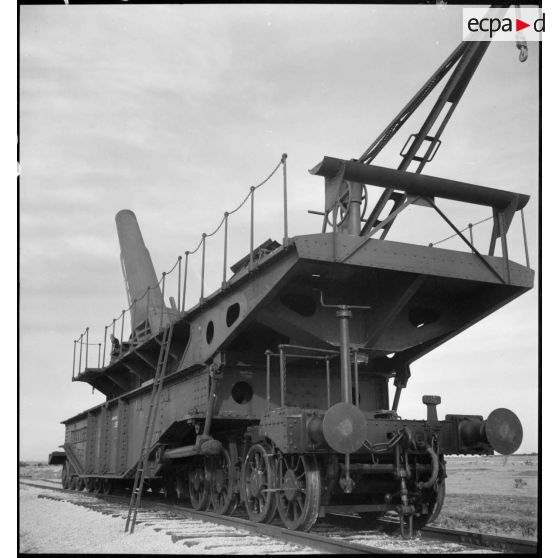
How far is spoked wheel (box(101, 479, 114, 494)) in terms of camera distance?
52.3 feet

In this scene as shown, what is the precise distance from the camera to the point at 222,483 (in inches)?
396

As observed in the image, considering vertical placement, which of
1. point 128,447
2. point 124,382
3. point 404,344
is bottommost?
point 128,447

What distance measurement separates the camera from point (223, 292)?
9.58m

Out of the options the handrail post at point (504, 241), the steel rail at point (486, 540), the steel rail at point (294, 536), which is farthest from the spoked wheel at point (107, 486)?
the handrail post at point (504, 241)

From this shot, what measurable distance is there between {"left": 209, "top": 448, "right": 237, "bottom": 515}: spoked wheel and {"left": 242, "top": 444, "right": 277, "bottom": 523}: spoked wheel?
0.60 m

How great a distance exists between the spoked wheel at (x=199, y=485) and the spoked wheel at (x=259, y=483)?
1624 mm

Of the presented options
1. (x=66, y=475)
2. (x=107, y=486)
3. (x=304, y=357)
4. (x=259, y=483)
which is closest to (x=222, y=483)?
(x=259, y=483)

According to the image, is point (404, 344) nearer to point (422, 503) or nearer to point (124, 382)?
point (422, 503)

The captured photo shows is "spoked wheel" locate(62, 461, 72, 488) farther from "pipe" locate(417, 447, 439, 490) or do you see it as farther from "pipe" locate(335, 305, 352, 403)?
"pipe" locate(417, 447, 439, 490)

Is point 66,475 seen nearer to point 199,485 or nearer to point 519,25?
point 199,485

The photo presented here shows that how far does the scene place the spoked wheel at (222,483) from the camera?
378 inches

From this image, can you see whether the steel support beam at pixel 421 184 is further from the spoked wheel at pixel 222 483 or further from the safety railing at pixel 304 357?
the spoked wheel at pixel 222 483
